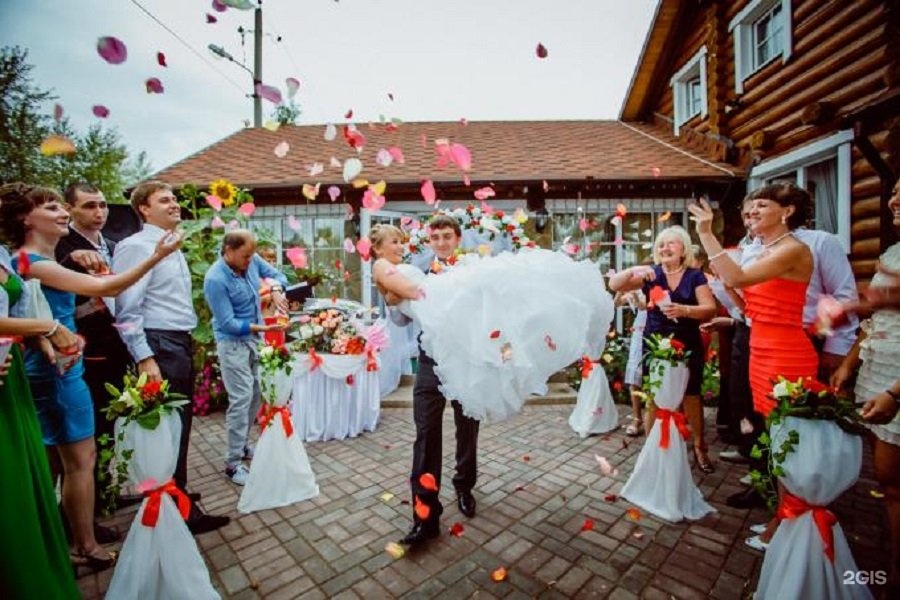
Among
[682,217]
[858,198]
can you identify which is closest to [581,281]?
[858,198]

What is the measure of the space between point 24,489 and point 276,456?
159 centimetres

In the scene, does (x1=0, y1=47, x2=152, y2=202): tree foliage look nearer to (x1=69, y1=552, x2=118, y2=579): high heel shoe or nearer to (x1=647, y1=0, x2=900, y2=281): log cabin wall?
(x1=69, y1=552, x2=118, y2=579): high heel shoe

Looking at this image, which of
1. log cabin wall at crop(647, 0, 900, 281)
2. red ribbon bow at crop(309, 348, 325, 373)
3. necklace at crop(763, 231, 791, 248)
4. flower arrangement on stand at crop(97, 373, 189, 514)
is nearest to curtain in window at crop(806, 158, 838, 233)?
log cabin wall at crop(647, 0, 900, 281)

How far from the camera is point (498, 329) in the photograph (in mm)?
2148

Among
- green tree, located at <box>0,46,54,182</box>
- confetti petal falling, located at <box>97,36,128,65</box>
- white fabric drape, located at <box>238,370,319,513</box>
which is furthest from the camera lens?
green tree, located at <box>0,46,54,182</box>

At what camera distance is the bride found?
2145mm

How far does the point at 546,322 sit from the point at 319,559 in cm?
200

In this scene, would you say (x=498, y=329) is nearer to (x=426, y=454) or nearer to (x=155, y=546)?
(x=426, y=454)

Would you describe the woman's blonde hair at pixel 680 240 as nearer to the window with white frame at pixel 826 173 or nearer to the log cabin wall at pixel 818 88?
the window with white frame at pixel 826 173

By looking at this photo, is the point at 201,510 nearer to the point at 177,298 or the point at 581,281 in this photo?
the point at 177,298

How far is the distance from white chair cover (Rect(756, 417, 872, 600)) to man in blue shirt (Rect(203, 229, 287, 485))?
11.3 feet

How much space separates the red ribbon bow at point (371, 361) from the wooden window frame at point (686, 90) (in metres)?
7.95

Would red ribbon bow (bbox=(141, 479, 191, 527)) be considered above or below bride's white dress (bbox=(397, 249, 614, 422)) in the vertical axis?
below

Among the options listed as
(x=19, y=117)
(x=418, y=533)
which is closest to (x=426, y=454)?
(x=418, y=533)
